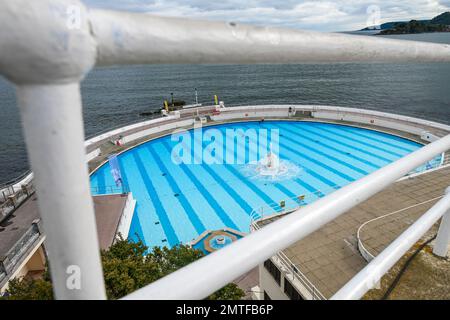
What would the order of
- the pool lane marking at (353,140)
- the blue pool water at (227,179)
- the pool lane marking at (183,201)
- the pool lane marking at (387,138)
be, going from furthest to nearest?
1. the pool lane marking at (387,138)
2. the pool lane marking at (353,140)
3. the blue pool water at (227,179)
4. the pool lane marking at (183,201)

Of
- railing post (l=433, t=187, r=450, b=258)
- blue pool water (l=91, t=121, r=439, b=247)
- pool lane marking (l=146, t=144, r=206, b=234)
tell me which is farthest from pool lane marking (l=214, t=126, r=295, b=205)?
railing post (l=433, t=187, r=450, b=258)

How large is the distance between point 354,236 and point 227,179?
40.6 ft

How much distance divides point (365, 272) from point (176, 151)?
2161 cm

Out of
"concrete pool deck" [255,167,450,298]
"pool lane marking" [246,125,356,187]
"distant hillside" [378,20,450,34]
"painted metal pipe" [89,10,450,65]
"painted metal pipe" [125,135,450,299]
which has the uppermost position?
"distant hillside" [378,20,450,34]

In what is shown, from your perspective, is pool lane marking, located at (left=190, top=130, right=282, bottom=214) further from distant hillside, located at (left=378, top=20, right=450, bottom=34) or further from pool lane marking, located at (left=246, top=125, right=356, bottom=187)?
distant hillside, located at (left=378, top=20, right=450, bottom=34)

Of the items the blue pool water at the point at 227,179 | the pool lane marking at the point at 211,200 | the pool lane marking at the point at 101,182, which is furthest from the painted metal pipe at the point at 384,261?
the pool lane marking at the point at 101,182

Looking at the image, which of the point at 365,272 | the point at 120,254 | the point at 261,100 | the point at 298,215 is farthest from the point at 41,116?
the point at 261,100

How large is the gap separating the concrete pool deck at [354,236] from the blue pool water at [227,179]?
5815 mm

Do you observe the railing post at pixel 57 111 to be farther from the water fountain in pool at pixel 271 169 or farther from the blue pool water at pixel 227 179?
the water fountain in pool at pixel 271 169

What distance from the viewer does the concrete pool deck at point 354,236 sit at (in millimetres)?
5258

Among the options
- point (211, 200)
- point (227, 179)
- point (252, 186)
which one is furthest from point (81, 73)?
point (227, 179)

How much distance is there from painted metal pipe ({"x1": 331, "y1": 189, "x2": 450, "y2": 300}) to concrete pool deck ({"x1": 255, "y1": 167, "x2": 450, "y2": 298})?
3.19 meters

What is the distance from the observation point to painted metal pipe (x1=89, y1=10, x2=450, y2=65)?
2.02ft

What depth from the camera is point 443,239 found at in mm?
2594
